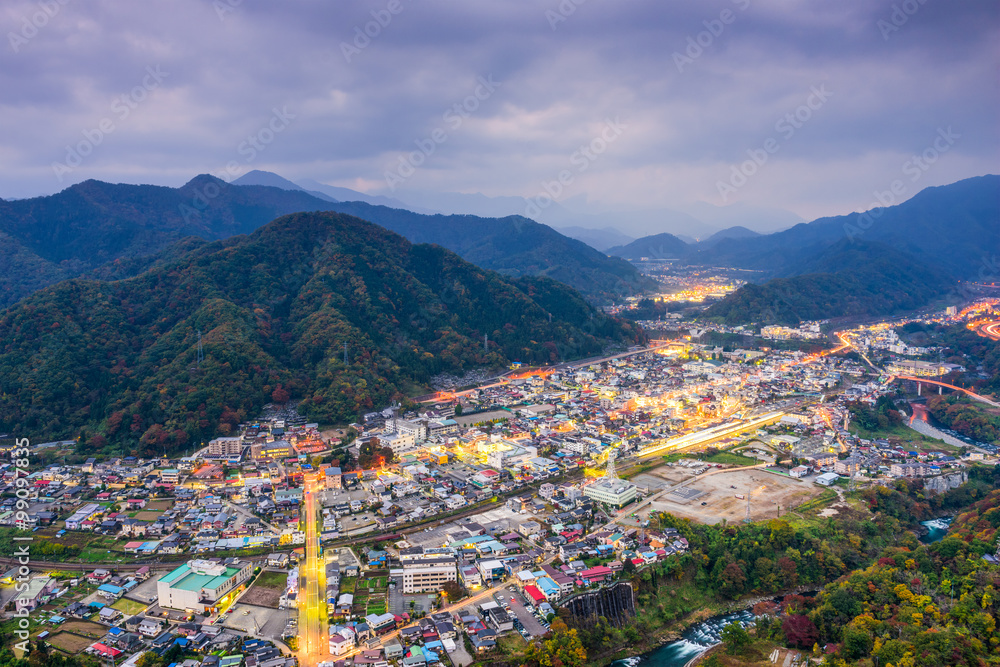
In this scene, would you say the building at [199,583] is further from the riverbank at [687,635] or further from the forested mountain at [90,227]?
the forested mountain at [90,227]

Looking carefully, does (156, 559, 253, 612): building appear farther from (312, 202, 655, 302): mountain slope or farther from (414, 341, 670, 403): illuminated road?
(312, 202, 655, 302): mountain slope

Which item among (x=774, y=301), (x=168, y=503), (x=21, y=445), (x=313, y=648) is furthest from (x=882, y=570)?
(x=774, y=301)

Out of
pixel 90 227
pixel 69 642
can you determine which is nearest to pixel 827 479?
pixel 69 642

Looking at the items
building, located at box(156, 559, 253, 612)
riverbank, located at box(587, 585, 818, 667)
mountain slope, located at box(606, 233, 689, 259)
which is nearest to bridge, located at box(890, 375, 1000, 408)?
riverbank, located at box(587, 585, 818, 667)

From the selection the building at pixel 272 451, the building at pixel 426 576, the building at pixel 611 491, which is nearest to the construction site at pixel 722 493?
the building at pixel 611 491

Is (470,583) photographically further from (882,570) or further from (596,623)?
(882,570)

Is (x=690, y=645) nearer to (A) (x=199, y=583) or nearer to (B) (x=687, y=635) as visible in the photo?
(B) (x=687, y=635)
